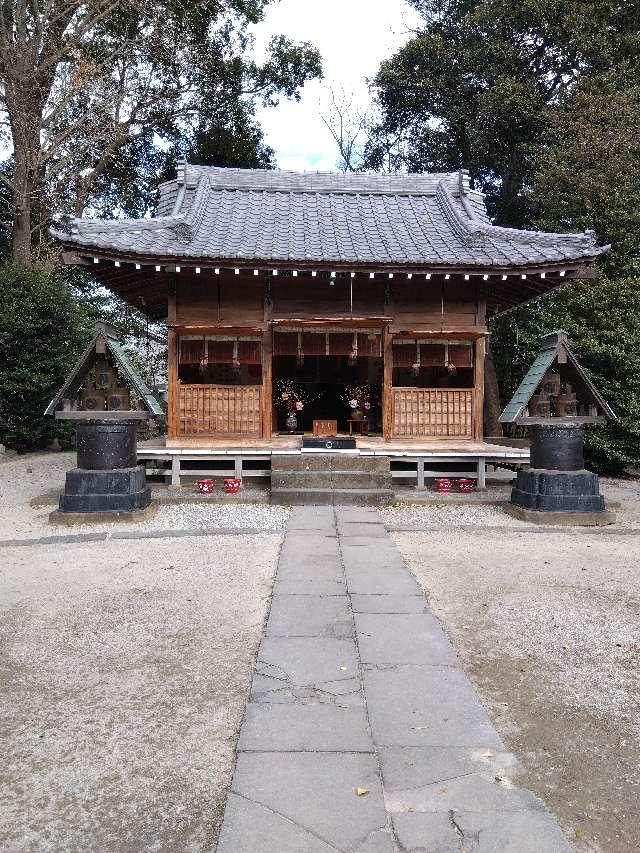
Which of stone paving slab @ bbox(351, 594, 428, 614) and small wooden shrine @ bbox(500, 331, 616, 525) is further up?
small wooden shrine @ bbox(500, 331, 616, 525)

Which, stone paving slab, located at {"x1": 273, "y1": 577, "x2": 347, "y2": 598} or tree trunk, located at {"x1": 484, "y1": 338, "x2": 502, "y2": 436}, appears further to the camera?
tree trunk, located at {"x1": 484, "y1": 338, "x2": 502, "y2": 436}

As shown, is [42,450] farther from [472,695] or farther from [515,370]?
[472,695]

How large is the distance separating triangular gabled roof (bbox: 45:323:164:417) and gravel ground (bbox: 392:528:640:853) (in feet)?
13.4

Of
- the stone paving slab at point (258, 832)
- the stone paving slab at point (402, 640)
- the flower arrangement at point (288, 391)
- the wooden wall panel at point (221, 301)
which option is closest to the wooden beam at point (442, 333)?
the wooden wall panel at point (221, 301)

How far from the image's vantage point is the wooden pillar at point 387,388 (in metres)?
10.7

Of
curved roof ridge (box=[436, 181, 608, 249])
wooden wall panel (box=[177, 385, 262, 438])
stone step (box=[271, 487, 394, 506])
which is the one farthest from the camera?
Answer: wooden wall panel (box=[177, 385, 262, 438])

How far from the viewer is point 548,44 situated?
17.7 meters

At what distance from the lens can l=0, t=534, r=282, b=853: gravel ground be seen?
216 cm

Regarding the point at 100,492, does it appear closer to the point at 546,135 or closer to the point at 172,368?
the point at 172,368

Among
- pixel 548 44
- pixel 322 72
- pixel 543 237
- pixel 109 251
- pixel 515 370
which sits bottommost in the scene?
pixel 515 370

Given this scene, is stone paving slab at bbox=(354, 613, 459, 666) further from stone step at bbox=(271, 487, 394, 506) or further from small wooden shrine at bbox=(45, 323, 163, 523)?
small wooden shrine at bbox=(45, 323, 163, 523)

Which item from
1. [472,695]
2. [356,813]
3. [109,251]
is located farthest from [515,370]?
[356,813]

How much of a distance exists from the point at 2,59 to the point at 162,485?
14.8m

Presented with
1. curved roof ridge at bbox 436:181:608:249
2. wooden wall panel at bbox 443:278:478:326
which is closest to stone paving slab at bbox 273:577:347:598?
wooden wall panel at bbox 443:278:478:326
